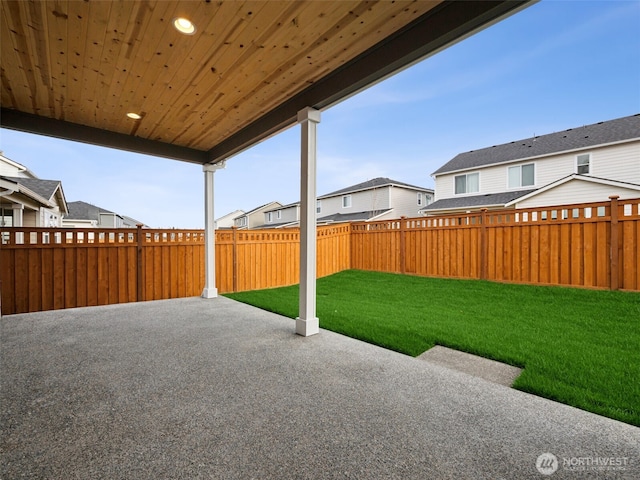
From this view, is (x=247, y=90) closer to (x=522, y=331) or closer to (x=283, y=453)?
(x=283, y=453)

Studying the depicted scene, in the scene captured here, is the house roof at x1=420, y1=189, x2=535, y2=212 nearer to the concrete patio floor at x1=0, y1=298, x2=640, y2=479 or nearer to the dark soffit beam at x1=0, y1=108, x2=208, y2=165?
the dark soffit beam at x1=0, y1=108, x2=208, y2=165

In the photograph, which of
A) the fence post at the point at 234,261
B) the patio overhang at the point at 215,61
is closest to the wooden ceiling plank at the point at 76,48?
the patio overhang at the point at 215,61

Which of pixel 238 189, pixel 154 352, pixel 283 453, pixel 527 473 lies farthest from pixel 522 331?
pixel 238 189

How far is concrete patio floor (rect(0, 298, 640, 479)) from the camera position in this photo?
1.25m

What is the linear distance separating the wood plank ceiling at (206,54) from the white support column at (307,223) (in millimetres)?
325

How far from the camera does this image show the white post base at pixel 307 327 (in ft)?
10.2

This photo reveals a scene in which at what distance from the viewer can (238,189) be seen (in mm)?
23891

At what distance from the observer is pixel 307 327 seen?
3.11 meters

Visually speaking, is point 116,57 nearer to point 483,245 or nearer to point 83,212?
point 483,245

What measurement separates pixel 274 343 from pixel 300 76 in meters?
2.66

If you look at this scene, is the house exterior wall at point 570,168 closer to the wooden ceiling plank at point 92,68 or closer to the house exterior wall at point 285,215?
the house exterior wall at point 285,215

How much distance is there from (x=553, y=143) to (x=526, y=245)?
7.44 metres

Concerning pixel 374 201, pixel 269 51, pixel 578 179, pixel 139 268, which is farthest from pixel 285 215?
pixel 269 51

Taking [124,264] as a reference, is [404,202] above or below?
above
